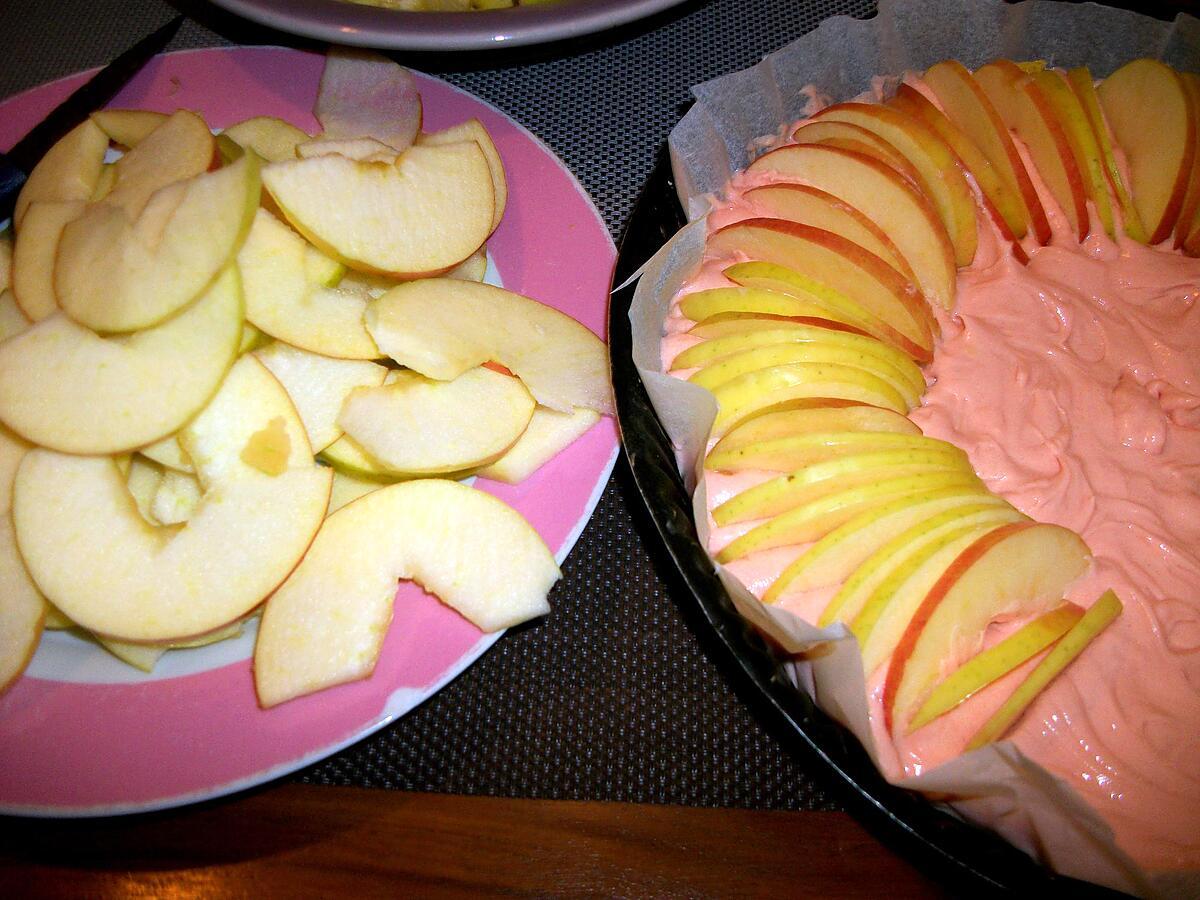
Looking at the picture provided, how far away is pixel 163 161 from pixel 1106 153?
4.37 ft

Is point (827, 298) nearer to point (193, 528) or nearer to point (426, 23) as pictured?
point (426, 23)

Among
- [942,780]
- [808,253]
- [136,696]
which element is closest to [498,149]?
[808,253]

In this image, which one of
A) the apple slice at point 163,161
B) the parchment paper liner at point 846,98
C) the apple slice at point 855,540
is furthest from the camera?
the apple slice at point 163,161

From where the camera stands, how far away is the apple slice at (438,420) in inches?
38.7

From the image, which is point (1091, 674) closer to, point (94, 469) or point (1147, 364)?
point (1147, 364)

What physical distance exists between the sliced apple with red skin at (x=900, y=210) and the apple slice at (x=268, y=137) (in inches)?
29.9

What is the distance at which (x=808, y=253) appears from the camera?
106cm

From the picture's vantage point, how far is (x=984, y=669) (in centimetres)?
81

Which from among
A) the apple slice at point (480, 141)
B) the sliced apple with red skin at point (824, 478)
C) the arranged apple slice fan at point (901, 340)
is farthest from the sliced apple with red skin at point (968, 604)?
the apple slice at point (480, 141)

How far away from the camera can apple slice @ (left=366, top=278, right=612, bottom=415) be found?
1022 millimetres

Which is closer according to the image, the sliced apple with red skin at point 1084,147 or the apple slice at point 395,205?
the apple slice at point 395,205

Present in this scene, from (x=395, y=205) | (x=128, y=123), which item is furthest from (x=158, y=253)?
(x=128, y=123)

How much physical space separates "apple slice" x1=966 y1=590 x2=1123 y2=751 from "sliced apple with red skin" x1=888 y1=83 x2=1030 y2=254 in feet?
1.85

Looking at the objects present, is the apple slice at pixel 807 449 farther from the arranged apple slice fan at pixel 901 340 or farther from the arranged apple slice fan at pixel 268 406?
the arranged apple slice fan at pixel 268 406
